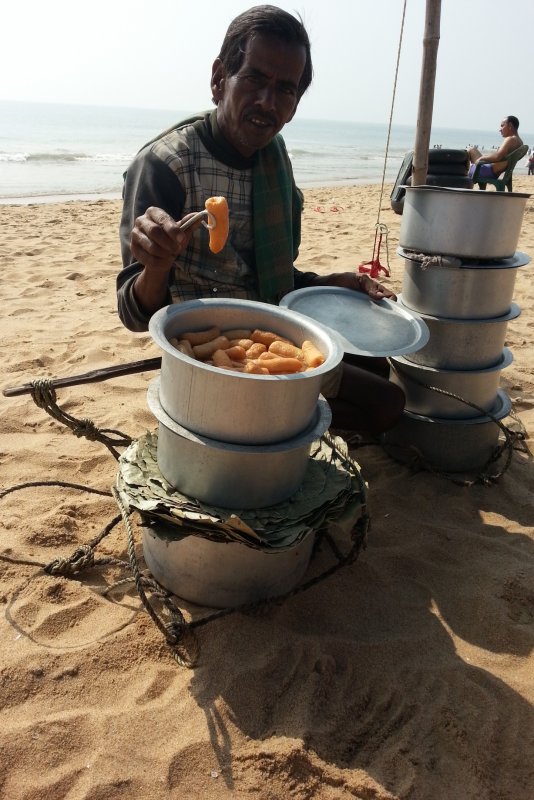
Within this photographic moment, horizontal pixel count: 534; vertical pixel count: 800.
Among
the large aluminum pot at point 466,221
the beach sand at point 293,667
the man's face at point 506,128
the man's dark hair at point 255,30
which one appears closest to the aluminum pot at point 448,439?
the beach sand at point 293,667

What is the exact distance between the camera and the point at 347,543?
2.13m

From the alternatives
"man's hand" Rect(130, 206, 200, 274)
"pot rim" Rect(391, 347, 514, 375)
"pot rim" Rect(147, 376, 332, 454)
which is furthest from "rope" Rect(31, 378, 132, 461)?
"pot rim" Rect(391, 347, 514, 375)

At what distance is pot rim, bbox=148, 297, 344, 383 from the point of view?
1363 millimetres

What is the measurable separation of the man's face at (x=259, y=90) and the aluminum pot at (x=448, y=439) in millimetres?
1309

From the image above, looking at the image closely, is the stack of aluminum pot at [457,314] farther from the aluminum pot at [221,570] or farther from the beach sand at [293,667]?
the aluminum pot at [221,570]

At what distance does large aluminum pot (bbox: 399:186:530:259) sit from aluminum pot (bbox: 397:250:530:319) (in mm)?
58

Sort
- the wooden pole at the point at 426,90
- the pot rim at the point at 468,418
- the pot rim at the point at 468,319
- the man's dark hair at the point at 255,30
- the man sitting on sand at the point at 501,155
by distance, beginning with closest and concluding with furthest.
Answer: the man's dark hair at the point at 255,30
the pot rim at the point at 468,319
the pot rim at the point at 468,418
the wooden pole at the point at 426,90
the man sitting on sand at the point at 501,155

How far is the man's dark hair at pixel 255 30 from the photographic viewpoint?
192 centimetres

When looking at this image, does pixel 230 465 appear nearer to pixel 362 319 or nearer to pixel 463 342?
pixel 362 319

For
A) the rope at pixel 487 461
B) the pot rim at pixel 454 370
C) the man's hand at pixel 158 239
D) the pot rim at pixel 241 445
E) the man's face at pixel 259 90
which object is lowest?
the rope at pixel 487 461

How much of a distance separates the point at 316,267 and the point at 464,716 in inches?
185

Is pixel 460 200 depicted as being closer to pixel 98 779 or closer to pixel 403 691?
pixel 403 691

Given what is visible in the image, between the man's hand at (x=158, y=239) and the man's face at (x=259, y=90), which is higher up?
the man's face at (x=259, y=90)

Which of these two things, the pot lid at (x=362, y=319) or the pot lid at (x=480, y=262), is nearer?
the pot lid at (x=362, y=319)
